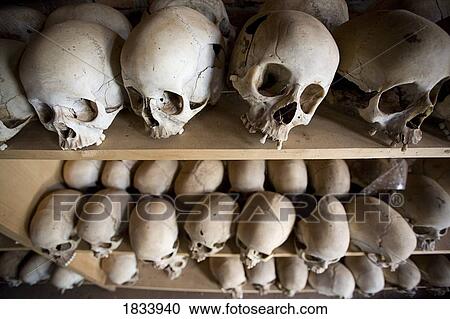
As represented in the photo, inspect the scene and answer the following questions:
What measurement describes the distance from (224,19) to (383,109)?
1.26 feet

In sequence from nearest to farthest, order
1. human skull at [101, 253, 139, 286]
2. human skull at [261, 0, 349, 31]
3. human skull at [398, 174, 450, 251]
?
human skull at [261, 0, 349, 31], human skull at [398, 174, 450, 251], human skull at [101, 253, 139, 286]

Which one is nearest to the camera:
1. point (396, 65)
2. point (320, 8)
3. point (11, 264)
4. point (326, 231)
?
point (396, 65)

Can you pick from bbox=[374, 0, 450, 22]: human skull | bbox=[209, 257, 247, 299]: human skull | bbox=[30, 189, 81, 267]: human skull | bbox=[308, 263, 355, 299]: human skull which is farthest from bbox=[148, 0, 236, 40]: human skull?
bbox=[308, 263, 355, 299]: human skull

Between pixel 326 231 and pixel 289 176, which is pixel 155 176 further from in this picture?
pixel 326 231

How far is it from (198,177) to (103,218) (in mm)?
295

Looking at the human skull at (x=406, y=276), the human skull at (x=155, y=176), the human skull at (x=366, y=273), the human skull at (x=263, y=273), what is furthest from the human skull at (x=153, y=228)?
the human skull at (x=406, y=276)

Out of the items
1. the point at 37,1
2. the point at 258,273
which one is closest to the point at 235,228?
the point at 258,273

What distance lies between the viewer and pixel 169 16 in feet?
1.88

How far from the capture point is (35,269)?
1.38m

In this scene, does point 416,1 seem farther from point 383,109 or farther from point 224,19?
point 224,19

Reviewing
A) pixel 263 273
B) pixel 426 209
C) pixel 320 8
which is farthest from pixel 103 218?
pixel 426 209

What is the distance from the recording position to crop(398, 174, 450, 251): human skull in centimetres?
90

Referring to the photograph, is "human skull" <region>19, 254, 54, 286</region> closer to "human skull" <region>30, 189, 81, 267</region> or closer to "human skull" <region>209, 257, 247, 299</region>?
"human skull" <region>30, 189, 81, 267</region>

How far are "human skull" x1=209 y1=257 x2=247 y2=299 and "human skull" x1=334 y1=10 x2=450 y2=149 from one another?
0.78 m
